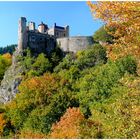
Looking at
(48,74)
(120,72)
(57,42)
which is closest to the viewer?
(120,72)

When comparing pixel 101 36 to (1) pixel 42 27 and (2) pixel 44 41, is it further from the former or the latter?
(1) pixel 42 27

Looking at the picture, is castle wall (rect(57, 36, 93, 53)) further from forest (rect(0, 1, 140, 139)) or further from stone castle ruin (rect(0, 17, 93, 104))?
forest (rect(0, 1, 140, 139))

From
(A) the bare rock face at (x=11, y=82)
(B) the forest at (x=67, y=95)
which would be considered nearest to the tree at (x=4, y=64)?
(A) the bare rock face at (x=11, y=82)

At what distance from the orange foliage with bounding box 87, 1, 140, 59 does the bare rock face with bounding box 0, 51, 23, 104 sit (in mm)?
57911

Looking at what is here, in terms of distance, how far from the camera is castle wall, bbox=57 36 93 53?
269 feet

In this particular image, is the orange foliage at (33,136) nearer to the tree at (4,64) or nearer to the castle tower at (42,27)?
the tree at (4,64)

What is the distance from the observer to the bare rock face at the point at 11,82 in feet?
242

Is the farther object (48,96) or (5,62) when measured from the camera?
(5,62)

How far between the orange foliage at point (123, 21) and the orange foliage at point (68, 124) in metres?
27.3

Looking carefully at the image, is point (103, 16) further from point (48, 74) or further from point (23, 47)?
point (23, 47)

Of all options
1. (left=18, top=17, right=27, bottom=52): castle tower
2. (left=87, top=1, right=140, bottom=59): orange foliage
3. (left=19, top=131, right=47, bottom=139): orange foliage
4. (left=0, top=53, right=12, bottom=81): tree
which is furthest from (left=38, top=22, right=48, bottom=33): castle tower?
(left=87, top=1, right=140, bottom=59): orange foliage

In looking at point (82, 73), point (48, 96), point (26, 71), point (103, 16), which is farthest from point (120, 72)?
point (103, 16)

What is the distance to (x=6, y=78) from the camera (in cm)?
7806

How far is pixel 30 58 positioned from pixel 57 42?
292 inches
